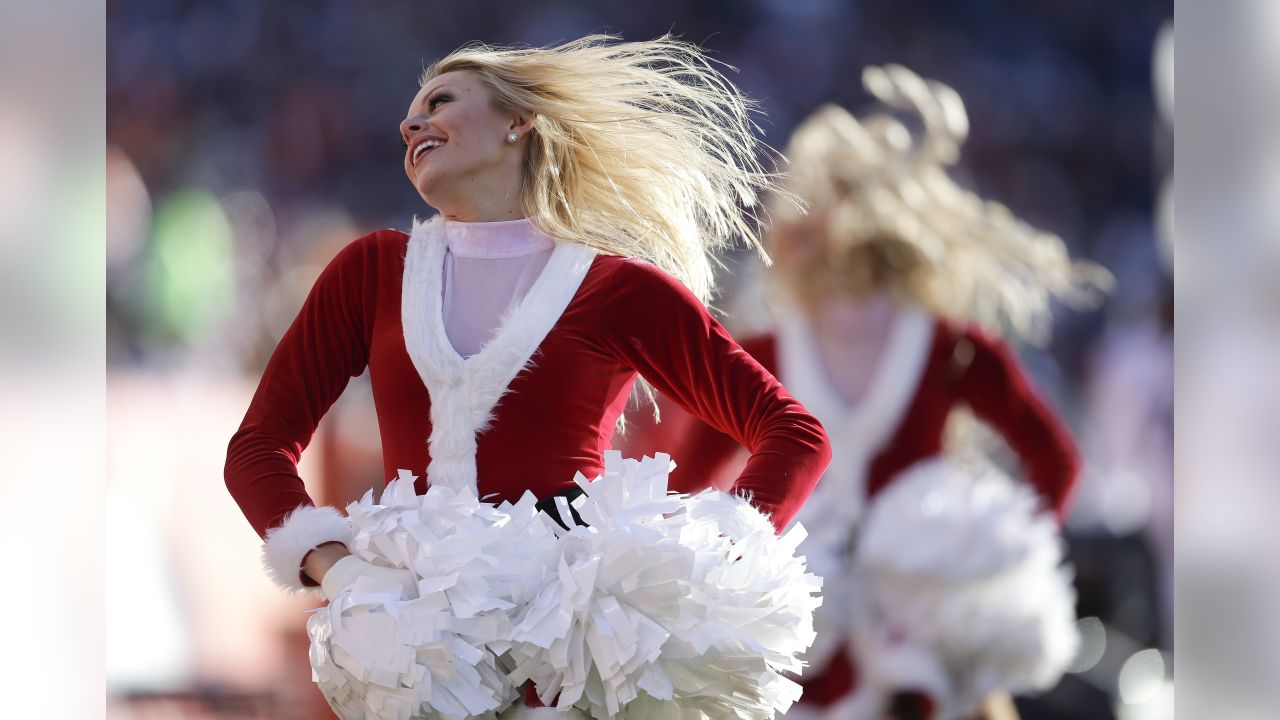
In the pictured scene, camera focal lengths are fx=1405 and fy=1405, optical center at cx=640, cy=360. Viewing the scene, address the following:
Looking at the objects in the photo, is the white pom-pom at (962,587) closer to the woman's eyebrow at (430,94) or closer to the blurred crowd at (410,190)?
the blurred crowd at (410,190)

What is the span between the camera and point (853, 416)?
3291mm

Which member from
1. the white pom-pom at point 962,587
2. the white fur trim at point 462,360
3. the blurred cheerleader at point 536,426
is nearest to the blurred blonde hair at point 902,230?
the white pom-pom at point 962,587

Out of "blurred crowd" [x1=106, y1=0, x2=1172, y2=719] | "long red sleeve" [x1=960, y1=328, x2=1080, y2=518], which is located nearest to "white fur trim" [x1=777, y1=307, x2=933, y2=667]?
"long red sleeve" [x1=960, y1=328, x2=1080, y2=518]

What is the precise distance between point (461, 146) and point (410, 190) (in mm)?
2425

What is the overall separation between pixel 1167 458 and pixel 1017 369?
3.43 feet

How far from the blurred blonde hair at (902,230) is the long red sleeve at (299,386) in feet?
6.04

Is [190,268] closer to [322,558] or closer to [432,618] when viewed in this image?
[322,558]

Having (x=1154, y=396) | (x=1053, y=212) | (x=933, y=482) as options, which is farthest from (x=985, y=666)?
(x=1053, y=212)

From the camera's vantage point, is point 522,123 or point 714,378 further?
point 522,123

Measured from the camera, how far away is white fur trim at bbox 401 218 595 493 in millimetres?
1653

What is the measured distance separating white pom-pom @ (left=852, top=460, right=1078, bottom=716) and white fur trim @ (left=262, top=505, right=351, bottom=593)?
185 centimetres

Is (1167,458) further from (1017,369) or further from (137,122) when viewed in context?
(137,122)

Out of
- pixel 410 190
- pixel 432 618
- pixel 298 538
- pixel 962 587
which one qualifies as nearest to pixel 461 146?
pixel 298 538

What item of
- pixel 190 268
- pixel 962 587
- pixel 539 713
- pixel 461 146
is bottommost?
pixel 539 713
